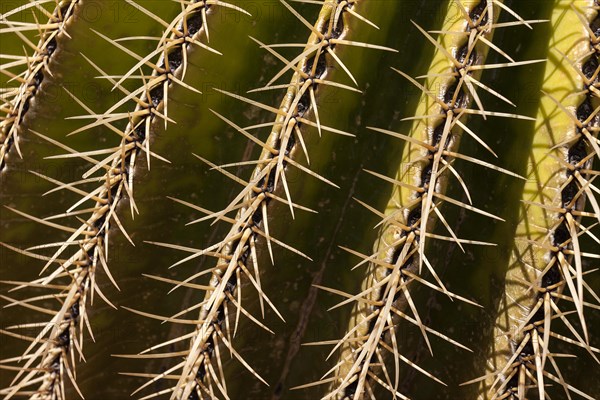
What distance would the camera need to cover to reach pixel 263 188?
4.41ft

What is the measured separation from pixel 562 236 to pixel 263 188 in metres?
0.60

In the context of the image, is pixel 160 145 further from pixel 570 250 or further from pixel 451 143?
pixel 570 250

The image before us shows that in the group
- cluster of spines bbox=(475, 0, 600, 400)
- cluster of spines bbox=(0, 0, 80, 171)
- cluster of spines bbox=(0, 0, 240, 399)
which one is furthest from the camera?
cluster of spines bbox=(0, 0, 80, 171)

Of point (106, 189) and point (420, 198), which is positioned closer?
point (420, 198)

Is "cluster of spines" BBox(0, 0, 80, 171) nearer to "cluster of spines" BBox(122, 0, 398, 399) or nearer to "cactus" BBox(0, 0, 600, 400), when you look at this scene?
"cactus" BBox(0, 0, 600, 400)

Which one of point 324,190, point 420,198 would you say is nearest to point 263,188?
point 324,190

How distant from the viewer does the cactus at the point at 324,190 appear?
1.29 meters

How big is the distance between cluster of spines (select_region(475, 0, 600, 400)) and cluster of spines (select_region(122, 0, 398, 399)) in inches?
15.6

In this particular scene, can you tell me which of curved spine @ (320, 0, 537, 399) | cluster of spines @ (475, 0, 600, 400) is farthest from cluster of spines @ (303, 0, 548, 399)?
cluster of spines @ (475, 0, 600, 400)

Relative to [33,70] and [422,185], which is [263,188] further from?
[33,70]

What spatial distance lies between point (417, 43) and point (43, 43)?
0.87 metres

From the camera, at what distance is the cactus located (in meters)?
1.29

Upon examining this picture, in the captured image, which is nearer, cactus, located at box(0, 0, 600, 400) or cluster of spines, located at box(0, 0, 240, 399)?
cactus, located at box(0, 0, 600, 400)

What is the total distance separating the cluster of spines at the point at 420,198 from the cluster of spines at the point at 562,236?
0.35 feet
